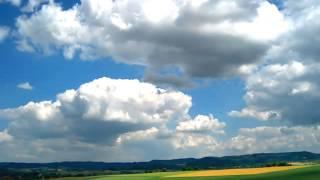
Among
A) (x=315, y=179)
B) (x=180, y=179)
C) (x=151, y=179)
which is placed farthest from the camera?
(x=151, y=179)

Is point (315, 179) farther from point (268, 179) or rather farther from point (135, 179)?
point (135, 179)

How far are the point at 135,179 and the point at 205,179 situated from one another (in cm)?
4330

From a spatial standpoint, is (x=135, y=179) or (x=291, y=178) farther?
(x=135, y=179)

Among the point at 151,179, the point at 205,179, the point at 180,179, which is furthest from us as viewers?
the point at 151,179

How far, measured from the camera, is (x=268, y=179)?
129875 millimetres

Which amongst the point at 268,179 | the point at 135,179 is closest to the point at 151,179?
the point at 135,179

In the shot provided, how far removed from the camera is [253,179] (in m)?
134

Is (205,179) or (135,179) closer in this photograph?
(205,179)

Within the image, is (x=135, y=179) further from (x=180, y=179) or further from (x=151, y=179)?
(x=180, y=179)

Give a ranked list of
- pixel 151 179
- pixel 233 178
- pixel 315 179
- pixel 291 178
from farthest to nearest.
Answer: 1. pixel 151 179
2. pixel 233 178
3. pixel 291 178
4. pixel 315 179

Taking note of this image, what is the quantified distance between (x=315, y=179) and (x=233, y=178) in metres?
33.1

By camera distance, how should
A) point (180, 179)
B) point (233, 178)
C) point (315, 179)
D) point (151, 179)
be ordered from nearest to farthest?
point (315, 179) → point (233, 178) → point (180, 179) → point (151, 179)

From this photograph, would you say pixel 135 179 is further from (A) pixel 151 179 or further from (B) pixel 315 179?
(B) pixel 315 179

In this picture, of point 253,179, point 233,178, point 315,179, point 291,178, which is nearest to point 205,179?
point 233,178
